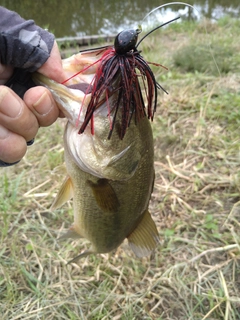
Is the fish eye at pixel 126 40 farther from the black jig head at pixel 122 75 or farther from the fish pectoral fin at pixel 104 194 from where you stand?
the fish pectoral fin at pixel 104 194

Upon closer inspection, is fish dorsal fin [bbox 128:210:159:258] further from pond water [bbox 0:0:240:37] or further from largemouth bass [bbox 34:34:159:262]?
pond water [bbox 0:0:240:37]

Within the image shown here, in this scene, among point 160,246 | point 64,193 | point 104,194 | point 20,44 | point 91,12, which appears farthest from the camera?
point 91,12

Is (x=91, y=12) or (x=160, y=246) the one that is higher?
(x=91, y=12)

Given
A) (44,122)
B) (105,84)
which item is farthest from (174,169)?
(105,84)

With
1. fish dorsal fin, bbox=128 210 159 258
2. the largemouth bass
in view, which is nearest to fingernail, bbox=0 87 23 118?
the largemouth bass

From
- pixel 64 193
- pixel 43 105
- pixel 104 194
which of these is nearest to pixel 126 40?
pixel 43 105

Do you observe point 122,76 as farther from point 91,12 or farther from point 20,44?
point 91,12
